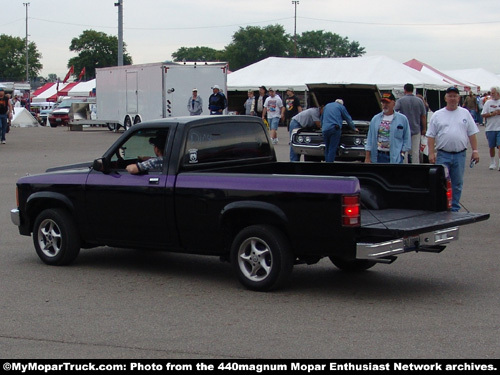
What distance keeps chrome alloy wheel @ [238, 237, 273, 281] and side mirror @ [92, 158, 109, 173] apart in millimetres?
1868

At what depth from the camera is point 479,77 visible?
59438 mm

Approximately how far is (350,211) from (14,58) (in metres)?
160

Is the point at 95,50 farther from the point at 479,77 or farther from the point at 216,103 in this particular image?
the point at 216,103

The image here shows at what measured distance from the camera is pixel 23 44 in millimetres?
159000

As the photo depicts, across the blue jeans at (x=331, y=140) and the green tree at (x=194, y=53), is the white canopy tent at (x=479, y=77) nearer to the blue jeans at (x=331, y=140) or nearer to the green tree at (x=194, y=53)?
the blue jeans at (x=331, y=140)

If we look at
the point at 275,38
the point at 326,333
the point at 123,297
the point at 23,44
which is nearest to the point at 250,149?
the point at 123,297

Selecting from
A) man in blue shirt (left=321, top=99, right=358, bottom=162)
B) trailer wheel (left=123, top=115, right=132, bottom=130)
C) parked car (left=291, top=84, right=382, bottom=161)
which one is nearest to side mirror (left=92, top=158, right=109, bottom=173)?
man in blue shirt (left=321, top=99, right=358, bottom=162)

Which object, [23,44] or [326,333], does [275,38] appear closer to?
[23,44]

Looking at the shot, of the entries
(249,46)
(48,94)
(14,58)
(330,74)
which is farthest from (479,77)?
(14,58)

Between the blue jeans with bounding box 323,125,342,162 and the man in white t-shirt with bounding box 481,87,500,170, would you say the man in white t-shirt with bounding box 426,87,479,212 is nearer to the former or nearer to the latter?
the blue jeans with bounding box 323,125,342,162

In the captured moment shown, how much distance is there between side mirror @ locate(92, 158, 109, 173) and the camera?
838 centimetres

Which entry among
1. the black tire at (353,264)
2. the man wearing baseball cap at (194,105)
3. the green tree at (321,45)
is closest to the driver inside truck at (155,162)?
the black tire at (353,264)

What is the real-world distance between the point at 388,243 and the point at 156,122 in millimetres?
2809
